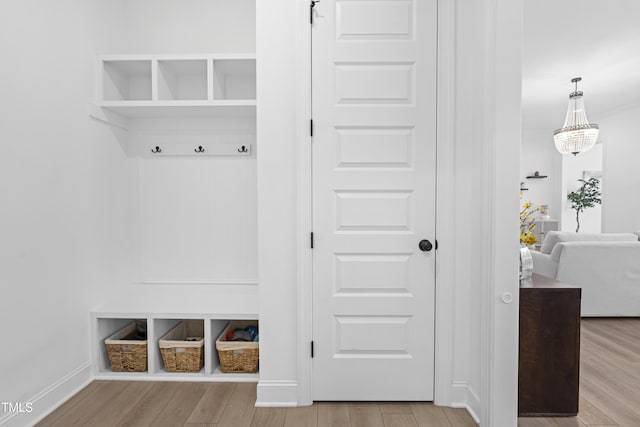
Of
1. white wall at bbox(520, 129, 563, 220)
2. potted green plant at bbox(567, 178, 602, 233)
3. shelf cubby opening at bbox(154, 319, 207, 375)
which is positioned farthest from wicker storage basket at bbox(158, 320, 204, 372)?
potted green plant at bbox(567, 178, 602, 233)

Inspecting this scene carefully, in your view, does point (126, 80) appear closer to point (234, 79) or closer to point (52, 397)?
point (234, 79)

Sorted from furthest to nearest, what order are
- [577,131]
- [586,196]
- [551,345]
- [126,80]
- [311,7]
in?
[586,196] < [577,131] < [126,80] < [311,7] < [551,345]

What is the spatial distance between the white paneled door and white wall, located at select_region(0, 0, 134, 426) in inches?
59.3

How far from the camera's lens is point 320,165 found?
6.84 feet

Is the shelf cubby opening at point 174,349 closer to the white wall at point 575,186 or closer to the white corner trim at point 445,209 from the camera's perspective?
the white corner trim at point 445,209

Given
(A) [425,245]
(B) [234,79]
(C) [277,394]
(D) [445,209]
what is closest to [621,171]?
(D) [445,209]

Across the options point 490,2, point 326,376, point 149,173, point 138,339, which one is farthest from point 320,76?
point 138,339

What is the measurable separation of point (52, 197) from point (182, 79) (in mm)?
1259

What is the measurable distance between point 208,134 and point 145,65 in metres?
0.62

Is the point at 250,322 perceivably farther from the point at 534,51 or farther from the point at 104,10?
the point at 534,51

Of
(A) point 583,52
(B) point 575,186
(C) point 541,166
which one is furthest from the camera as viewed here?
(C) point 541,166

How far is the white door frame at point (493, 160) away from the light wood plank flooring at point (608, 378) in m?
0.38

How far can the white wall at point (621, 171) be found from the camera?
600 centimetres

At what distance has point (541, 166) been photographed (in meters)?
7.99
